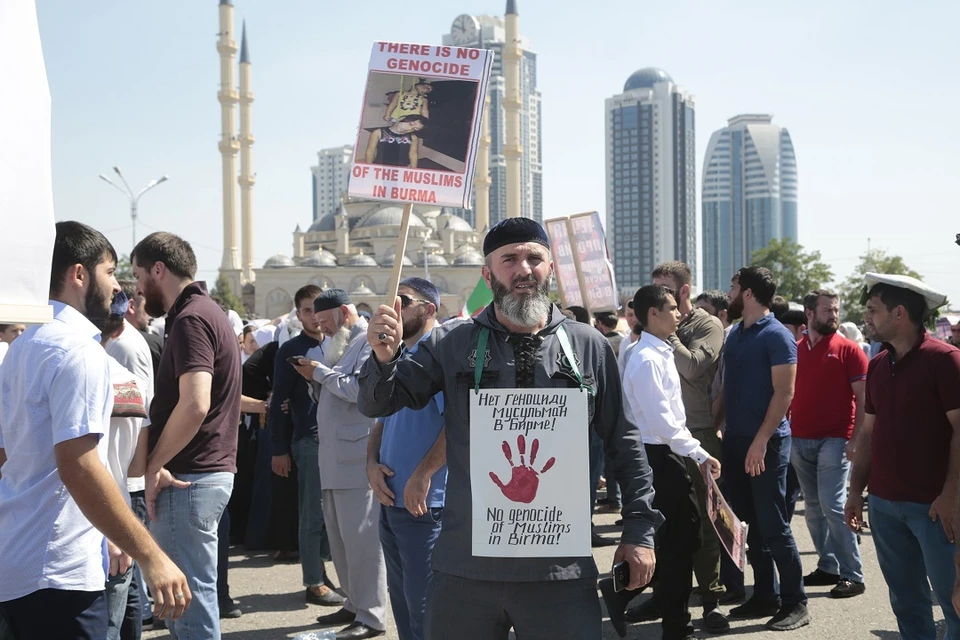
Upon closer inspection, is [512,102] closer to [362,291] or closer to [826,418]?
[362,291]

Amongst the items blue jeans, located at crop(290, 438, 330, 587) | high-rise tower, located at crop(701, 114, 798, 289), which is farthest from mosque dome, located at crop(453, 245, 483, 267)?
high-rise tower, located at crop(701, 114, 798, 289)

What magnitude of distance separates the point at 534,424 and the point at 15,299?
66.0 inches

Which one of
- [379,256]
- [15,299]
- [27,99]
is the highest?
A: [379,256]

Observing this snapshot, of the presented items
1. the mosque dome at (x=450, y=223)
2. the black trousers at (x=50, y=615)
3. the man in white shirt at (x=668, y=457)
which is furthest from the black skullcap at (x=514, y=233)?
the mosque dome at (x=450, y=223)

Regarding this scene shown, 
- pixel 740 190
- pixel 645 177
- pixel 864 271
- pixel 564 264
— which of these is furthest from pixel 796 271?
pixel 740 190

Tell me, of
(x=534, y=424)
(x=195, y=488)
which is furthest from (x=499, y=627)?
(x=195, y=488)

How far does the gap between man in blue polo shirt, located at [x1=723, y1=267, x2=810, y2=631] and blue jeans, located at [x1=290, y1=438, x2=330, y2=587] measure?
2.84m

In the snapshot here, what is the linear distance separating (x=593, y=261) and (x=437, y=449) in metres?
8.30

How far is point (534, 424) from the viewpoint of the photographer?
3.15 metres

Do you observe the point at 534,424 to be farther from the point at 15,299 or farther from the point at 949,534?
the point at 949,534

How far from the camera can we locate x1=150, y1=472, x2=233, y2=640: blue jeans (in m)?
4.17

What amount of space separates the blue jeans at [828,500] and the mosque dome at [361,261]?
87801 millimetres

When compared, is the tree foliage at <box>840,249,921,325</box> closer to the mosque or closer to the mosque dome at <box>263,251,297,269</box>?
the mosque

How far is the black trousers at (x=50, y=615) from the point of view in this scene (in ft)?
9.28
